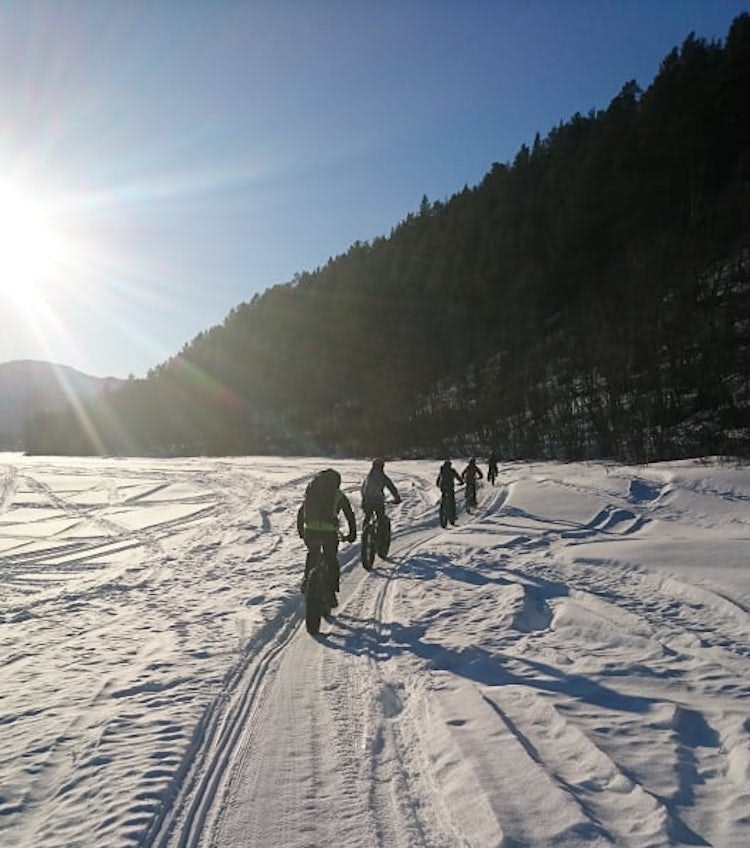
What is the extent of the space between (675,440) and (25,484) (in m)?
37.7

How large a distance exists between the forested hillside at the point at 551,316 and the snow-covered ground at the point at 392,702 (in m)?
26.5

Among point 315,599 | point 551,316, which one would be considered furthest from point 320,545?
point 551,316

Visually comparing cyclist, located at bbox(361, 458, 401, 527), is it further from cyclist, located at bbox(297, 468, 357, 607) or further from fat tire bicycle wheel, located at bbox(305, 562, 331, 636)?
fat tire bicycle wheel, located at bbox(305, 562, 331, 636)

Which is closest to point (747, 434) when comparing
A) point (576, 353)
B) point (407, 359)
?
point (576, 353)

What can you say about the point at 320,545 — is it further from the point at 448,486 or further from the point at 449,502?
the point at 449,502

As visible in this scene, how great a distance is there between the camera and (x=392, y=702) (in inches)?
193

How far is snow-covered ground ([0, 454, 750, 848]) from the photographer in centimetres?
331

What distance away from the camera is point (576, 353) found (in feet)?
182

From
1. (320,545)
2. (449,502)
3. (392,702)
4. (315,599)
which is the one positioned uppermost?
(449,502)

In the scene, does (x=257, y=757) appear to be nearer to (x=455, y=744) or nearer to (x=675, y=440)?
(x=455, y=744)

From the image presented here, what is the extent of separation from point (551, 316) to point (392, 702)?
6915 cm

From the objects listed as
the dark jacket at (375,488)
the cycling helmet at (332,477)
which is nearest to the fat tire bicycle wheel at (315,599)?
the cycling helmet at (332,477)

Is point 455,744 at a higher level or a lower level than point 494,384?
lower

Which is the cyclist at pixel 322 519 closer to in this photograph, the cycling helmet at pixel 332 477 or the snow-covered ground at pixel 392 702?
the cycling helmet at pixel 332 477
